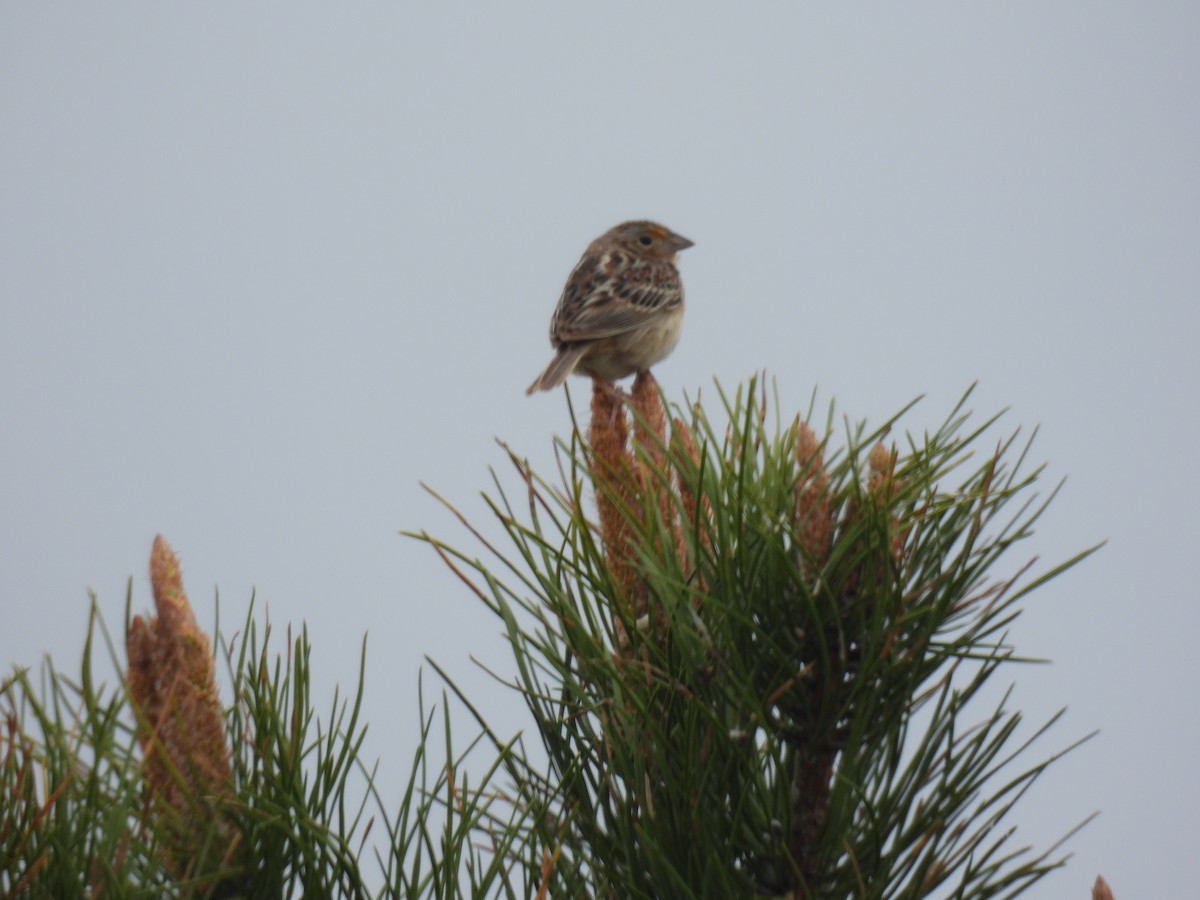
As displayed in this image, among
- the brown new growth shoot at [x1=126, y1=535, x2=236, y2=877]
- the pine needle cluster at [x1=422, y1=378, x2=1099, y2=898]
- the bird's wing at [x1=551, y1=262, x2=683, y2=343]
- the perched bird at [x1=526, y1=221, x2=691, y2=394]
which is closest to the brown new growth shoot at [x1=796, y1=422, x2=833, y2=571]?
the pine needle cluster at [x1=422, y1=378, x2=1099, y2=898]

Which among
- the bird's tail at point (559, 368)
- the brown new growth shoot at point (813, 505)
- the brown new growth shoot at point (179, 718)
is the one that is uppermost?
the bird's tail at point (559, 368)

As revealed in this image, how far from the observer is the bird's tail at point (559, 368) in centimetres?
533

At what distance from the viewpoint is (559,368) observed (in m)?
5.42

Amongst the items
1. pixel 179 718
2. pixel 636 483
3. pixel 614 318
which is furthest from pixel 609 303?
pixel 179 718

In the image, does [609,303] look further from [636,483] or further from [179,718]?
[179,718]

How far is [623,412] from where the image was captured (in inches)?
77.5

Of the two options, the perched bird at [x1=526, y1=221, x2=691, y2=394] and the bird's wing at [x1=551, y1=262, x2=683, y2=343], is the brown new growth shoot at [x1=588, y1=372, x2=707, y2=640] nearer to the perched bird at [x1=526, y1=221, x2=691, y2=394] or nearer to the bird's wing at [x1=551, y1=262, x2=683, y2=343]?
the perched bird at [x1=526, y1=221, x2=691, y2=394]

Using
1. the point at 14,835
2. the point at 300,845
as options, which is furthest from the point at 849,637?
the point at 14,835

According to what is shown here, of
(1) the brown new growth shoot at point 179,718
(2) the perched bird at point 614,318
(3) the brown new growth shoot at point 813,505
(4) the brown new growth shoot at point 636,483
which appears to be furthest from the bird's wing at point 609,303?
(1) the brown new growth shoot at point 179,718

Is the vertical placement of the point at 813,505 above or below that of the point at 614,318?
below

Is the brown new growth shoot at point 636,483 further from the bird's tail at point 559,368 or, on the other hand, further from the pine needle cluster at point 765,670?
the bird's tail at point 559,368

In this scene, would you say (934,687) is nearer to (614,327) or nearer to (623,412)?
(623,412)

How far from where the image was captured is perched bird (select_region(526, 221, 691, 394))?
18.4ft

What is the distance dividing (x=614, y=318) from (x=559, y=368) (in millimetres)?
445
